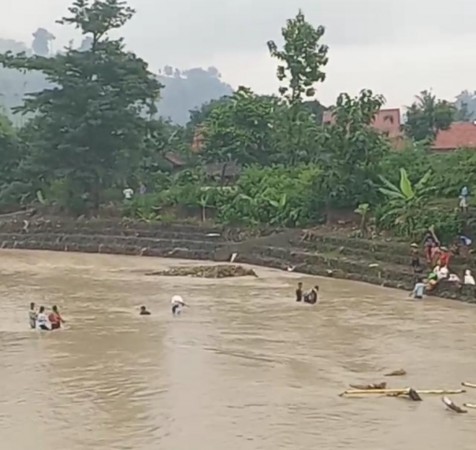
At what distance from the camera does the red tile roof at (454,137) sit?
140 feet

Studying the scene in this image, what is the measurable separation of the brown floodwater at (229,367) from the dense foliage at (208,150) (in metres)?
6.74

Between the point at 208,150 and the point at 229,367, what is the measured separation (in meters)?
25.5

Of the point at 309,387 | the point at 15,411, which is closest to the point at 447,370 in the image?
the point at 309,387

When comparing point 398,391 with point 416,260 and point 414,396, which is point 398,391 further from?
point 416,260

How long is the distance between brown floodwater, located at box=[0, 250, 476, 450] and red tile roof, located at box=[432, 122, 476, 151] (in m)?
20.0

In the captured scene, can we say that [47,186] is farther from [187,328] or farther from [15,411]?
[15,411]

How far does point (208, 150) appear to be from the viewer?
39656mm

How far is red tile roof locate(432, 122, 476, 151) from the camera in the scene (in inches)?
Result: 1678

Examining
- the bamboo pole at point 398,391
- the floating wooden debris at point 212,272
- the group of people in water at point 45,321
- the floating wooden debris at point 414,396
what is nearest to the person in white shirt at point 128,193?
the floating wooden debris at point 212,272

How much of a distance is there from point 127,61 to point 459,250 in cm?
1757

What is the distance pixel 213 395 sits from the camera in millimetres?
12844

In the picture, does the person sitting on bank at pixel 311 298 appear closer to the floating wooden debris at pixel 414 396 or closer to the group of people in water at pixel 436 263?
the group of people in water at pixel 436 263

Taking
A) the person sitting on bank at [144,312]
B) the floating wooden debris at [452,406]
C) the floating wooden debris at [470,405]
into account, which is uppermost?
the person sitting on bank at [144,312]

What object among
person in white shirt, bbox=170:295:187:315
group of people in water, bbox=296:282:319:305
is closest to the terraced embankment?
group of people in water, bbox=296:282:319:305
